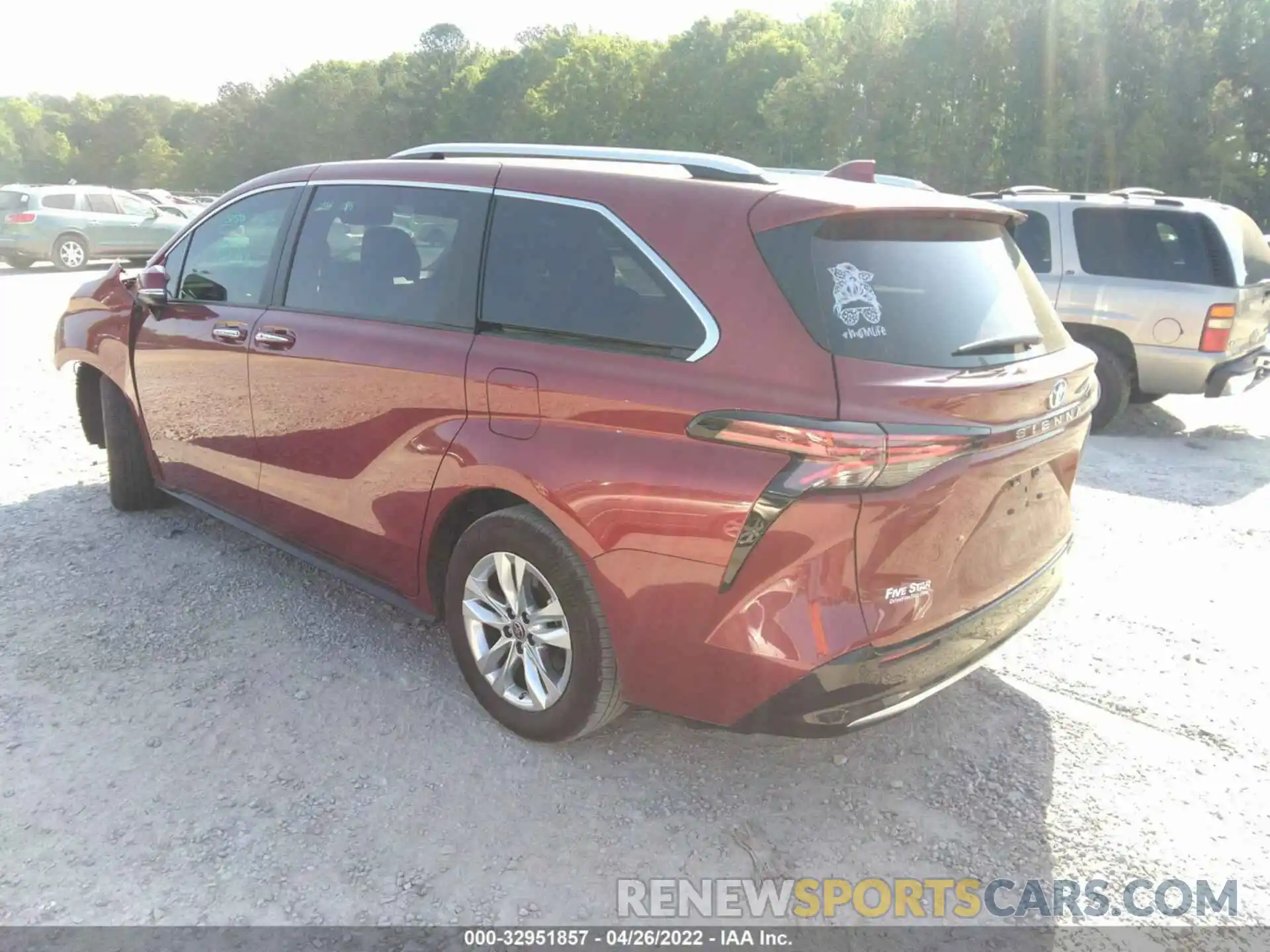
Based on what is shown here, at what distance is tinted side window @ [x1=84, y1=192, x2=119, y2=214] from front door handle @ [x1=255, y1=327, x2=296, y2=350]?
60.1 feet

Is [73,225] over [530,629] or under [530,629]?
over

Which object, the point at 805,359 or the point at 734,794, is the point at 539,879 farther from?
the point at 805,359

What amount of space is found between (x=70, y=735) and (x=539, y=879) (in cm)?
176

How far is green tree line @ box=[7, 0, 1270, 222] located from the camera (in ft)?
108

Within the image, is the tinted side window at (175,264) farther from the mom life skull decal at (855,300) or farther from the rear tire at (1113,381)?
the rear tire at (1113,381)

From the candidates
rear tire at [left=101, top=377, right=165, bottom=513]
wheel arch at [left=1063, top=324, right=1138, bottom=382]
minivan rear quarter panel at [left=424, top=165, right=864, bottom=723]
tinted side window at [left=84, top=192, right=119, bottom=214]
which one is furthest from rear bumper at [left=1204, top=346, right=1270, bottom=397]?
tinted side window at [left=84, top=192, right=119, bottom=214]

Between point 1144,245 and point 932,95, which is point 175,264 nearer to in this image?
point 1144,245

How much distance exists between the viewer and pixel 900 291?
8.66ft

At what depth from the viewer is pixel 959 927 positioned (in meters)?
2.48

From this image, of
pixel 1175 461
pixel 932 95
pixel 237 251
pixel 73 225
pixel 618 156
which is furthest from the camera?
pixel 932 95

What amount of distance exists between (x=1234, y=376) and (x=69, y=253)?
19.9 m

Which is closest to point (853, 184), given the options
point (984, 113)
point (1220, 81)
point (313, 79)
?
point (1220, 81)

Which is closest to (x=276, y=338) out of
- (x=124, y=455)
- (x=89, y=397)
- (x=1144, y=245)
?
(x=124, y=455)

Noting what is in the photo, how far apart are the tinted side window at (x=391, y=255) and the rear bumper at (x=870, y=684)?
162 centimetres
